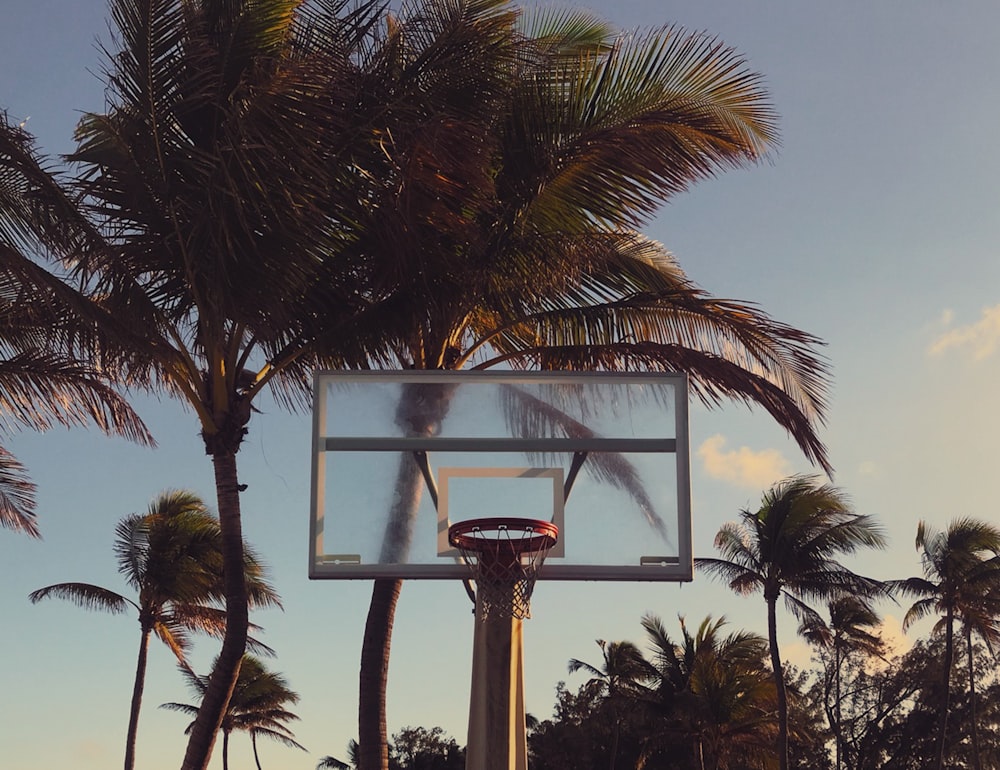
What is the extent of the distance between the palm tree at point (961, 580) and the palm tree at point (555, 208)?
2187cm

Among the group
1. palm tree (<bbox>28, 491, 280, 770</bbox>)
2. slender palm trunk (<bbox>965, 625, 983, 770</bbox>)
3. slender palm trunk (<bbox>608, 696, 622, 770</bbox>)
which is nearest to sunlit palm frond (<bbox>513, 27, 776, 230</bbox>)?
palm tree (<bbox>28, 491, 280, 770</bbox>)

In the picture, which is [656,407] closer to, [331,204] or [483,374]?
[483,374]

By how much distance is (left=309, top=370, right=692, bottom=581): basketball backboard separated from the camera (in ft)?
32.5

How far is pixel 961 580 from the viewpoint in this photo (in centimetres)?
3158

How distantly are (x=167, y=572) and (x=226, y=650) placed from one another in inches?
557

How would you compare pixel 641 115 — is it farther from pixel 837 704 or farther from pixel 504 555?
pixel 837 704

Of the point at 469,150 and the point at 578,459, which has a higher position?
the point at 469,150

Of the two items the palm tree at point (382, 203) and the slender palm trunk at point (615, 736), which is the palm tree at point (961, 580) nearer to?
the slender palm trunk at point (615, 736)

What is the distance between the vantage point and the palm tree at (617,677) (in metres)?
32.0

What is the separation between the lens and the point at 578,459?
33.4 feet

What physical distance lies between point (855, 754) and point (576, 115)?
32188mm

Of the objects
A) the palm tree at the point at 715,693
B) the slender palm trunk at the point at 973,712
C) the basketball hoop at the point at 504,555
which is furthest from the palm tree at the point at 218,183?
the slender palm trunk at the point at 973,712

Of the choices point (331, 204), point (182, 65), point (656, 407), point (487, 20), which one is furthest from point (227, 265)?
point (656, 407)

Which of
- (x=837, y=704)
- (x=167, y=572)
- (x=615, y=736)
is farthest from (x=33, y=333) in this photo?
(x=837, y=704)
